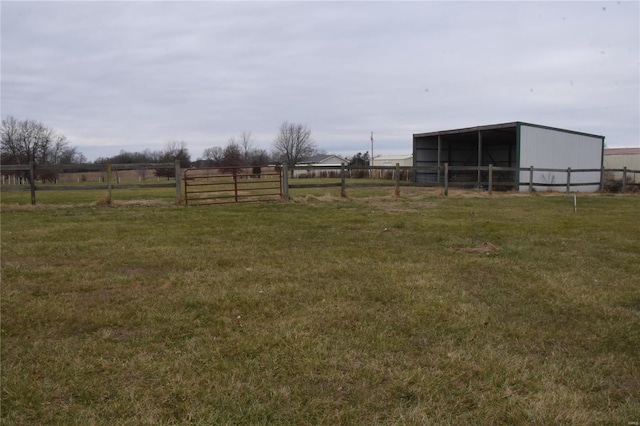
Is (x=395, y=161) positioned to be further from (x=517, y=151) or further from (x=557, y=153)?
Result: (x=517, y=151)

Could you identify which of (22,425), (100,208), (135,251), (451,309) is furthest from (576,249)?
(100,208)

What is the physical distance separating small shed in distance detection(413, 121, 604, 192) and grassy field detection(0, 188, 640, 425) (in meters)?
13.9

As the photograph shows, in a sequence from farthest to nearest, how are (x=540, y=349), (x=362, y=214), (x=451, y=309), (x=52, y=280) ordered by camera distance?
(x=362, y=214), (x=52, y=280), (x=451, y=309), (x=540, y=349)

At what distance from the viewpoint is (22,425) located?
2328 millimetres

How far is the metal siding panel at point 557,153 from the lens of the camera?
21703mm

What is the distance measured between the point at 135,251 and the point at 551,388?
562 centimetres

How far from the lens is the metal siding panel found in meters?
21.7

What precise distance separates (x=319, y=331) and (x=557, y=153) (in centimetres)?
2335

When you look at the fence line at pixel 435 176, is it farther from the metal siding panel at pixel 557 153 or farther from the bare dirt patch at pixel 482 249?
the bare dirt patch at pixel 482 249

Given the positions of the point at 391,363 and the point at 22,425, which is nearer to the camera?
the point at 22,425

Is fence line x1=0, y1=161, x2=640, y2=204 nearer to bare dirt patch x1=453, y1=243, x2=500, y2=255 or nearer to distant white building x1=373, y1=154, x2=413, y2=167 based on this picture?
bare dirt patch x1=453, y1=243, x2=500, y2=255

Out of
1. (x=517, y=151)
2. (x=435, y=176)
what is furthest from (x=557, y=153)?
(x=435, y=176)

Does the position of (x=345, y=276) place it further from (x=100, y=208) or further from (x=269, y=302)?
(x=100, y=208)

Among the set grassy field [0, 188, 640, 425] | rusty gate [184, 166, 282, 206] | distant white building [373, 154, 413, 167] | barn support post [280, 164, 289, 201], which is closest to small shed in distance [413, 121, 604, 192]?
barn support post [280, 164, 289, 201]
